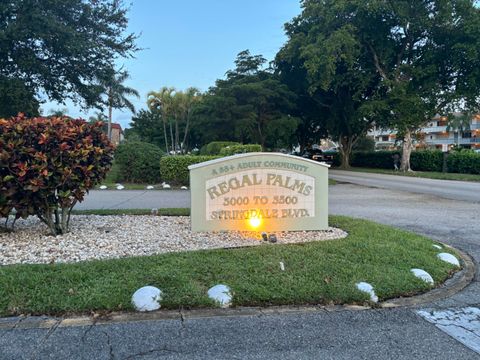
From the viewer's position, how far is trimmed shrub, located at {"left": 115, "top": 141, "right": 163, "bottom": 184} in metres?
14.6

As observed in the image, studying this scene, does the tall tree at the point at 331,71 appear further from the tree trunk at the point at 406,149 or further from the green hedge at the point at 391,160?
the tree trunk at the point at 406,149

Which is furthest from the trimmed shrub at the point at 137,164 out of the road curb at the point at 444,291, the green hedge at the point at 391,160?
the green hedge at the point at 391,160

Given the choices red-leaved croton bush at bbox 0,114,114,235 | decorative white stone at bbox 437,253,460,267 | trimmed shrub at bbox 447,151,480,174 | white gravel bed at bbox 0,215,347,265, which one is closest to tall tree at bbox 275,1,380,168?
trimmed shrub at bbox 447,151,480,174

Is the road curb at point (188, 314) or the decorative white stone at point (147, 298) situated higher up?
the decorative white stone at point (147, 298)

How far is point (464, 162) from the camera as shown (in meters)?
24.0

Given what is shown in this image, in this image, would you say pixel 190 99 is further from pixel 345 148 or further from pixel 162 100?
pixel 345 148

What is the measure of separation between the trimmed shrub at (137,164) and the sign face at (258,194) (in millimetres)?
9258

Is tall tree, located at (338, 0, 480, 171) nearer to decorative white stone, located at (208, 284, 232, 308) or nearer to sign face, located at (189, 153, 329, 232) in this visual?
sign face, located at (189, 153, 329, 232)

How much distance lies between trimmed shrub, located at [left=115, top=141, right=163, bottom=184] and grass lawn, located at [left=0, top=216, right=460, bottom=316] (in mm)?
10469

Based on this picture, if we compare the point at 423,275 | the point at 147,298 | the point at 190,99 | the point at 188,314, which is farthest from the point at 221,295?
the point at 190,99

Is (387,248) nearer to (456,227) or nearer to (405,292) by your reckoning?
(405,292)

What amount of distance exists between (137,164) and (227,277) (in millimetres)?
11447

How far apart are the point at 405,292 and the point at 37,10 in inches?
726

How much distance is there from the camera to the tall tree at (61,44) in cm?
1672
